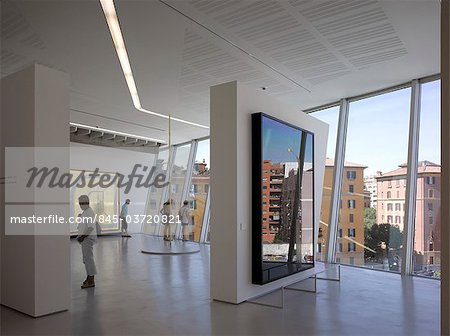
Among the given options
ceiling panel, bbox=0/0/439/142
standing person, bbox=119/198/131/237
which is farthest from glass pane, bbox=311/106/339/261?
standing person, bbox=119/198/131/237

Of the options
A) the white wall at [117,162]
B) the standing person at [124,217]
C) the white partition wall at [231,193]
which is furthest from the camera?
the standing person at [124,217]

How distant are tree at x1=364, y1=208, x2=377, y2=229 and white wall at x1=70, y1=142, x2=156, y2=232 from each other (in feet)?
35.5

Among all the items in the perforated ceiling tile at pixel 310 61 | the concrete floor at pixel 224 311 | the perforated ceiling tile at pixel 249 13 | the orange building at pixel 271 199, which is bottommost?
the concrete floor at pixel 224 311

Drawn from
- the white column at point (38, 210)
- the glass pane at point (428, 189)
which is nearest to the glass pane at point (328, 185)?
the glass pane at point (428, 189)

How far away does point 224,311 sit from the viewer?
5.33 meters

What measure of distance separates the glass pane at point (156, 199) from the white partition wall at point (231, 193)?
11.8 meters

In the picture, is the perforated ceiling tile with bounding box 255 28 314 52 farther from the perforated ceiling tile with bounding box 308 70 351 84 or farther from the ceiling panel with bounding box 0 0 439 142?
the perforated ceiling tile with bounding box 308 70 351 84

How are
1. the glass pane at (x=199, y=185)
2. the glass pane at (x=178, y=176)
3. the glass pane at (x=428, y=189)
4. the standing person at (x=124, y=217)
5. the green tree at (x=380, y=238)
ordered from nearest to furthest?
the glass pane at (x=428, y=189), the green tree at (x=380, y=238), the glass pane at (x=199, y=185), the standing person at (x=124, y=217), the glass pane at (x=178, y=176)

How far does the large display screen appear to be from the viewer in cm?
600

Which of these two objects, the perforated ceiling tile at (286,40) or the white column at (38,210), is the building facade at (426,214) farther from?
the white column at (38,210)

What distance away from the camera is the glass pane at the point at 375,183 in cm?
862

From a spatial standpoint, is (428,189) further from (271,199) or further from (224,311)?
(224,311)

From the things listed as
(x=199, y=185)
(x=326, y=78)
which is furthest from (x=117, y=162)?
(x=326, y=78)

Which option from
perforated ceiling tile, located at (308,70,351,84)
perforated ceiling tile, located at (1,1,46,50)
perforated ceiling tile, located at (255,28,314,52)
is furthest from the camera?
perforated ceiling tile, located at (308,70,351,84)
